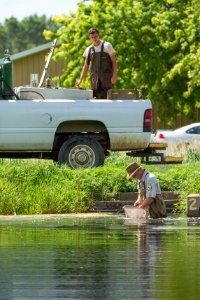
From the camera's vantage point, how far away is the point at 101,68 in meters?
25.4

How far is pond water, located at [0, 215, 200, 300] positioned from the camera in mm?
12195

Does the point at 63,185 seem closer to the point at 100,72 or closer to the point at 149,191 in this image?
the point at 149,191

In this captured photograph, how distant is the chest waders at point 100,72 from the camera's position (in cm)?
2539

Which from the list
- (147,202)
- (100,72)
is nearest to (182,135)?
(100,72)

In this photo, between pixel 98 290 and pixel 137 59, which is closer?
pixel 98 290

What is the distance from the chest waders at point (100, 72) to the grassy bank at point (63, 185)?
7.59 feet

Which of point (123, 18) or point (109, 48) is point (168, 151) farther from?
point (123, 18)

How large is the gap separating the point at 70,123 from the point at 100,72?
1113 millimetres

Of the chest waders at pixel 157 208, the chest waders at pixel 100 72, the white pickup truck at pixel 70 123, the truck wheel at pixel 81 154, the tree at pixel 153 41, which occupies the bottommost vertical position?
the chest waders at pixel 157 208

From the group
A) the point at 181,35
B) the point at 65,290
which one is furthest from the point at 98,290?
the point at 181,35

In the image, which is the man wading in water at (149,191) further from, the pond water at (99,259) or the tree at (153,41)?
the tree at (153,41)

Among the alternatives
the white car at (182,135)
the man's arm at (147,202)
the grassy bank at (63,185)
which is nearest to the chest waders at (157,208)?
the man's arm at (147,202)

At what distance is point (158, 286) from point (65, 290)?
800 mm

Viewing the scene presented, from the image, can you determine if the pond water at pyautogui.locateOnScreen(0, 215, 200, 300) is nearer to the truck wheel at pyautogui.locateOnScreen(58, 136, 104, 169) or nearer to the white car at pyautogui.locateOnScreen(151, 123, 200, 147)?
the truck wheel at pyautogui.locateOnScreen(58, 136, 104, 169)
